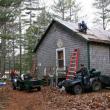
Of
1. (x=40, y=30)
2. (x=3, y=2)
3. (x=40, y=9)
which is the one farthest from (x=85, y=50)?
(x=40, y=9)

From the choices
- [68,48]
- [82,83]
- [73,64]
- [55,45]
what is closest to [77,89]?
[82,83]

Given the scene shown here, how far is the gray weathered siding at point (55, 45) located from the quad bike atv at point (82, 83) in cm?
204

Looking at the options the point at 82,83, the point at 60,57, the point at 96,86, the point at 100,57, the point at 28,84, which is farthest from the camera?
the point at 60,57

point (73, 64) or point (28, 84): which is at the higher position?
point (73, 64)

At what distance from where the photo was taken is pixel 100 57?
651 inches

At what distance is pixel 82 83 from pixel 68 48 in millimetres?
4529

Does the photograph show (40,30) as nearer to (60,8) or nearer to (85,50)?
(60,8)

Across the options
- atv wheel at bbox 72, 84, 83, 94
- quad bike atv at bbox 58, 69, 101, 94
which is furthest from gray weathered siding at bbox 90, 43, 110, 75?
atv wheel at bbox 72, 84, 83, 94

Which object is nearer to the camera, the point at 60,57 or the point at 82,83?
the point at 82,83

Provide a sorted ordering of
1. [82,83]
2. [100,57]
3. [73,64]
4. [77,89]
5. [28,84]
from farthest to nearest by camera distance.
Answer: [73,64]
[100,57]
[28,84]
[82,83]
[77,89]

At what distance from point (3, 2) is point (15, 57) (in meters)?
23.7

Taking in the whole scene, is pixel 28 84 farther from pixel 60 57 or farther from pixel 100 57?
pixel 100 57

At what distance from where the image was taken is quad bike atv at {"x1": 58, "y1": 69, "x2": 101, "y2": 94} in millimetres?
13453

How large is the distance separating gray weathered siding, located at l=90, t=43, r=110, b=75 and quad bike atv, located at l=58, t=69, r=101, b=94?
1.87 m
